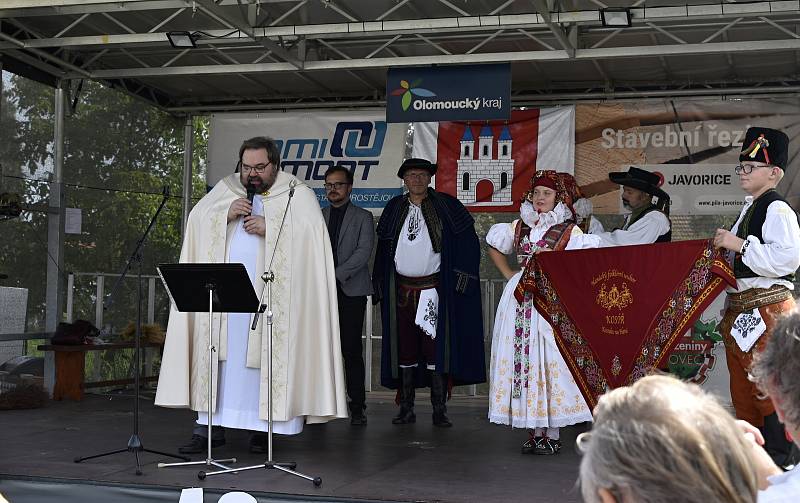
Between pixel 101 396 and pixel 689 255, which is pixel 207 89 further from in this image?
pixel 689 255

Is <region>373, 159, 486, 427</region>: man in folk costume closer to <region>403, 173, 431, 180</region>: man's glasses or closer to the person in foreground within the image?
<region>403, 173, 431, 180</region>: man's glasses

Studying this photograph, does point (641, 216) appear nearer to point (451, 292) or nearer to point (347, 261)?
point (451, 292)

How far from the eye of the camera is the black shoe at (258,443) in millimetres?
5895

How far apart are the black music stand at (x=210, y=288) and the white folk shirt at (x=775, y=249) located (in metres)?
2.31

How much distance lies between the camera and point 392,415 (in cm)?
814

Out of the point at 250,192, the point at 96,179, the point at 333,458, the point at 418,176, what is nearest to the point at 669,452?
the point at 250,192

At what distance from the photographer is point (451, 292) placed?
7.28 meters

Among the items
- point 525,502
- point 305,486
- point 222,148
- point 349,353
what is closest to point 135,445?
point 305,486

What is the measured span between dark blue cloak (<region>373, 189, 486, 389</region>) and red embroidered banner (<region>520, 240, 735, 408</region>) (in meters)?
1.51

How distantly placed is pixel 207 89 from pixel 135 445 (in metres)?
5.83

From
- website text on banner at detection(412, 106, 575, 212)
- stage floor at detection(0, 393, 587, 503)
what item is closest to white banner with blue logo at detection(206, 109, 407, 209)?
website text on banner at detection(412, 106, 575, 212)

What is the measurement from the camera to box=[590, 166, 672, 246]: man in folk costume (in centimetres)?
698

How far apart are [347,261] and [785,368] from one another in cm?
573

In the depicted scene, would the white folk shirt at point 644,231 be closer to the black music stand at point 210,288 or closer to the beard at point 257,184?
the beard at point 257,184
